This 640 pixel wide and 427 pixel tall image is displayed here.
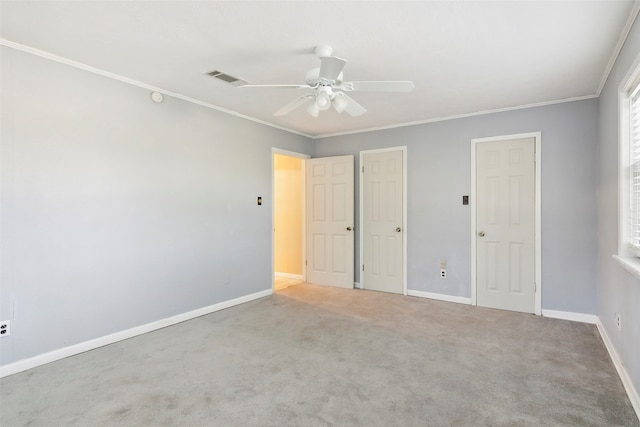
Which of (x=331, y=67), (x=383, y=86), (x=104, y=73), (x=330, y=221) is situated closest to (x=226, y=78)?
(x=104, y=73)

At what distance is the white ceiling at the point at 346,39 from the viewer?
6.82 feet

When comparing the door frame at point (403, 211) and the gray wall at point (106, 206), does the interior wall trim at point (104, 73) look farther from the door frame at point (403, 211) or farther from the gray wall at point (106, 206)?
the door frame at point (403, 211)

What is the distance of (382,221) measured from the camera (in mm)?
5059

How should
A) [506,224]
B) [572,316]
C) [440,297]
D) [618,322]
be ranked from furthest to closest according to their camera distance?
[440,297]
[506,224]
[572,316]
[618,322]

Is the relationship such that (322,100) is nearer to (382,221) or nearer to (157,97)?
(157,97)

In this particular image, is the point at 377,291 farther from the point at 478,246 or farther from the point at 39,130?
the point at 39,130

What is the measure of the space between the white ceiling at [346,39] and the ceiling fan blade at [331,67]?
255mm

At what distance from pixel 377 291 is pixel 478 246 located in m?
1.52

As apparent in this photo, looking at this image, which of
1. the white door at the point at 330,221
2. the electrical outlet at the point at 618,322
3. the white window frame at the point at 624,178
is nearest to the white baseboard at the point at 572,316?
the electrical outlet at the point at 618,322

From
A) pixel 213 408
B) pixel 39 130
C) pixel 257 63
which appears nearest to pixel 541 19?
pixel 257 63

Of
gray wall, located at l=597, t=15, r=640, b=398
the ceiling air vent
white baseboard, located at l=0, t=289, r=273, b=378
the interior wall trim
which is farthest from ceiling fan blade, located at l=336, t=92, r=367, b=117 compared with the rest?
white baseboard, located at l=0, t=289, r=273, b=378

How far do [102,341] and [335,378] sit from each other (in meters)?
2.08

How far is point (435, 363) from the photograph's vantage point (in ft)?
8.87

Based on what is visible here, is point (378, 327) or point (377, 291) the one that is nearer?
point (378, 327)
